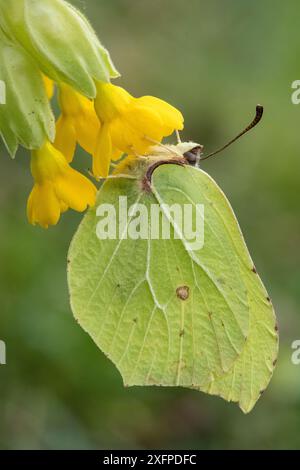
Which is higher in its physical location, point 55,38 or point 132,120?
point 55,38

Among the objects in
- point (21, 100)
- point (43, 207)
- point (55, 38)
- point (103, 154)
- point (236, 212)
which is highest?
point (55, 38)

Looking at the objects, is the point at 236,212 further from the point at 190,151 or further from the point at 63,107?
the point at 63,107

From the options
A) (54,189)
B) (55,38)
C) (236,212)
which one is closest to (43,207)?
(54,189)

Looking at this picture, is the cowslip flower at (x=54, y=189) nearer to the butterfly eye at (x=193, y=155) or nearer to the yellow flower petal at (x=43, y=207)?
the yellow flower petal at (x=43, y=207)

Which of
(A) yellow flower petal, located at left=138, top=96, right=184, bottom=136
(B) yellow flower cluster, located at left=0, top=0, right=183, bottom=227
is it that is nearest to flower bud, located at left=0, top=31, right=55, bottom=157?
(B) yellow flower cluster, located at left=0, top=0, right=183, bottom=227

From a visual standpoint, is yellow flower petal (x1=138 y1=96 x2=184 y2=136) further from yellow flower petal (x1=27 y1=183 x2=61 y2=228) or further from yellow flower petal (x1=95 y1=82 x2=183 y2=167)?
yellow flower petal (x1=27 y1=183 x2=61 y2=228)

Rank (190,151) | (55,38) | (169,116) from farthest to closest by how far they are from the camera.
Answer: (190,151), (169,116), (55,38)
